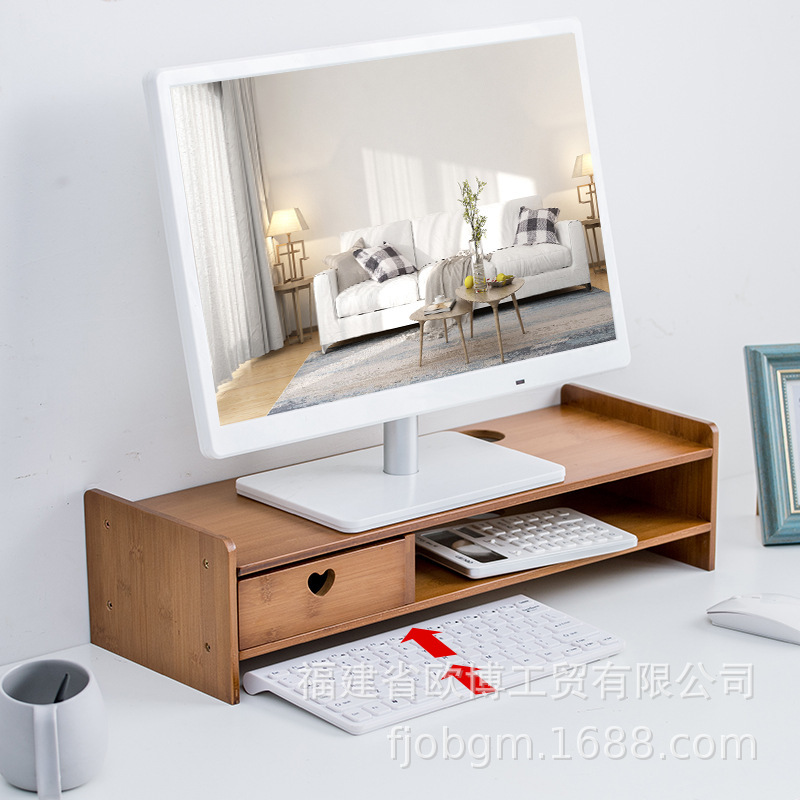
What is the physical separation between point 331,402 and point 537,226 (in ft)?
1.09

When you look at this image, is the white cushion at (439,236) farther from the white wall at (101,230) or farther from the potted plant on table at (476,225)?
the white wall at (101,230)

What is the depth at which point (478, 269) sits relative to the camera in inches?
49.1

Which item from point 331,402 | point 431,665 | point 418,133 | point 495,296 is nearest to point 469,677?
point 431,665

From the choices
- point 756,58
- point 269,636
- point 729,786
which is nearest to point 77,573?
point 269,636

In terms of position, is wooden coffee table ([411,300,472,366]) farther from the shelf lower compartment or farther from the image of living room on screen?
the shelf lower compartment

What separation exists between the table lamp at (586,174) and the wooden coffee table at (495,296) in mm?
154

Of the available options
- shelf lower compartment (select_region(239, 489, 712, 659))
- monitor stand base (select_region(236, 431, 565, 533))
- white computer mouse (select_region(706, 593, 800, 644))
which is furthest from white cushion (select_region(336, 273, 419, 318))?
white computer mouse (select_region(706, 593, 800, 644))

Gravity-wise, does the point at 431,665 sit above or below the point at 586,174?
below

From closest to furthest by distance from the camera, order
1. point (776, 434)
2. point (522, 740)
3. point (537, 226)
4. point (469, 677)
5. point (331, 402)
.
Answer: point (522, 740)
point (469, 677)
point (331, 402)
point (537, 226)
point (776, 434)

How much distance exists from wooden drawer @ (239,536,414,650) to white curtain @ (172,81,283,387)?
22cm

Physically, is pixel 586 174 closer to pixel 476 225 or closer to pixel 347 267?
pixel 476 225

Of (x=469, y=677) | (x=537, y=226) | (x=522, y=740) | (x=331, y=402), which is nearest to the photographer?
(x=522, y=740)

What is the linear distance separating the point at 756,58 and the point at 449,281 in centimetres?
86

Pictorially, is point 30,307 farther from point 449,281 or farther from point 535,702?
point 535,702
